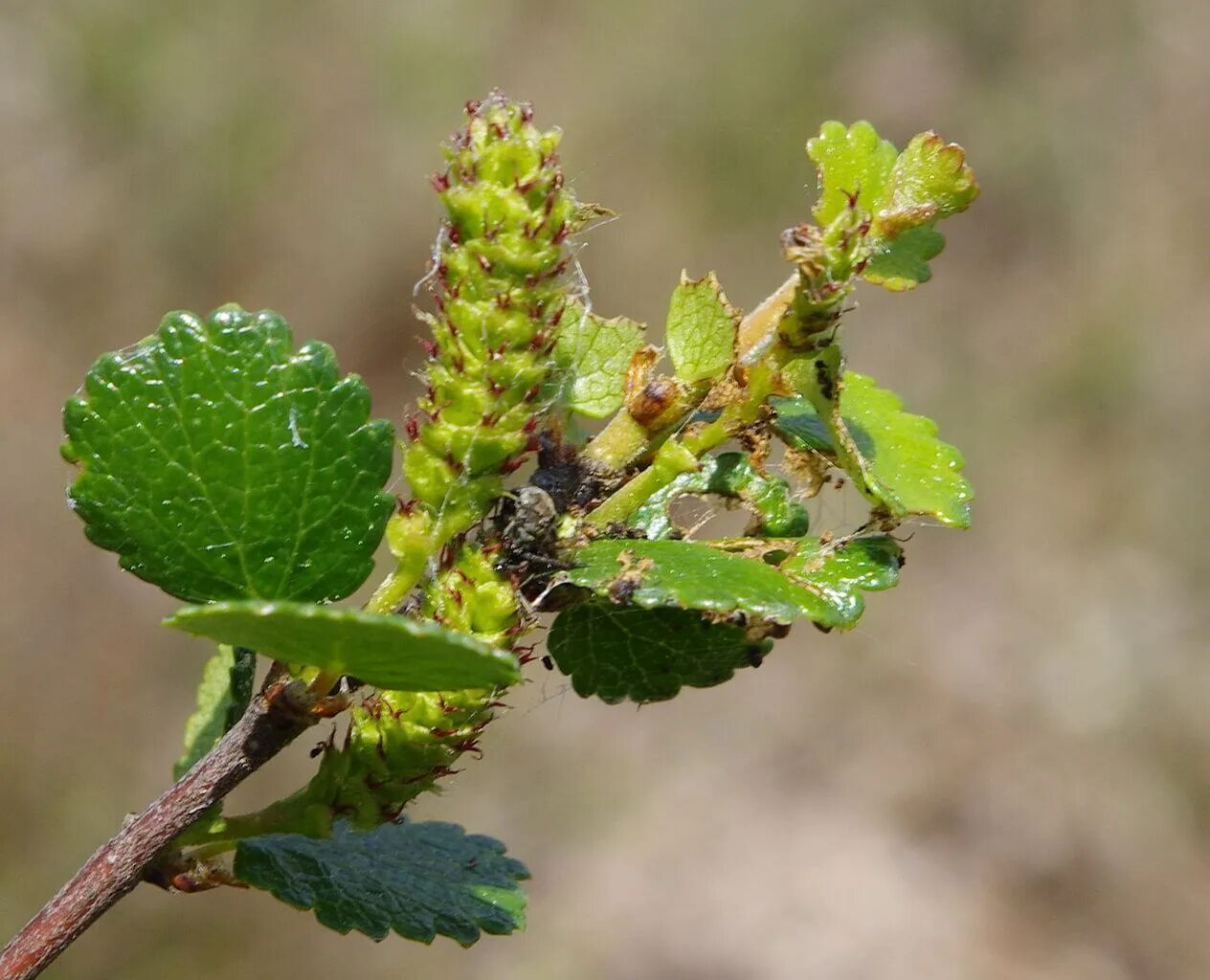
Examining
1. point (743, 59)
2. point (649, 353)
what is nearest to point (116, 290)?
point (743, 59)

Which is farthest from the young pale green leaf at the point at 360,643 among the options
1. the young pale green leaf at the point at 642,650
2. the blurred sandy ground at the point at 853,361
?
the blurred sandy ground at the point at 853,361

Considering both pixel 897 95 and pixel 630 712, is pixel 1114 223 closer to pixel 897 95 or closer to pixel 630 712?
pixel 897 95

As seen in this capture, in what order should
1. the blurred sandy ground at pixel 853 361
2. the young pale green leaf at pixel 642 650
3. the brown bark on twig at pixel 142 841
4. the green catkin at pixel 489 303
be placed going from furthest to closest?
1. the blurred sandy ground at pixel 853 361
2. the young pale green leaf at pixel 642 650
3. the brown bark on twig at pixel 142 841
4. the green catkin at pixel 489 303

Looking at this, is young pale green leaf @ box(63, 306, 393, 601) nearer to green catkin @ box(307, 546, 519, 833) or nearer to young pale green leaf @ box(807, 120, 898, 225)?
green catkin @ box(307, 546, 519, 833)

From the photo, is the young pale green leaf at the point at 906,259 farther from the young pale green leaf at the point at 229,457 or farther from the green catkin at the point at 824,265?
the young pale green leaf at the point at 229,457

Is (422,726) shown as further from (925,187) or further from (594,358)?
(925,187)

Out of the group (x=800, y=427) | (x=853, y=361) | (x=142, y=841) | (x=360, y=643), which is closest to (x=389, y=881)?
(x=142, y=841)
